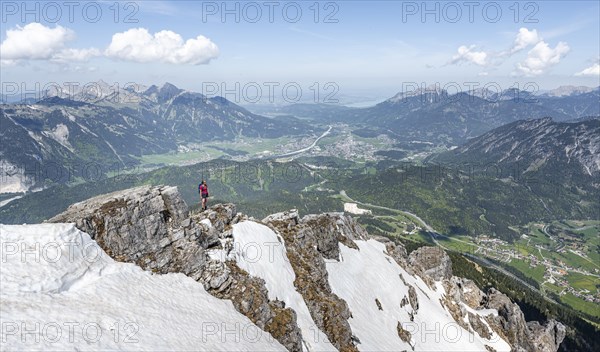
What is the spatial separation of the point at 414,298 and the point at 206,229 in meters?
51.6

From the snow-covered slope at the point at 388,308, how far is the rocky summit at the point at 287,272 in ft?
0.86

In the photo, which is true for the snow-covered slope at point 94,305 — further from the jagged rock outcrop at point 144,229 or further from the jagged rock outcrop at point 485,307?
the jagged rock outcrop at point 485,307

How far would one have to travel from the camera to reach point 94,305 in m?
31.0

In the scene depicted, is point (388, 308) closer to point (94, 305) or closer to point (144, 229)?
point (144, 229)

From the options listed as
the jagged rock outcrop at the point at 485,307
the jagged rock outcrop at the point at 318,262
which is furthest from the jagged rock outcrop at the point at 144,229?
the jagged rock outcrop at the point at 485,307

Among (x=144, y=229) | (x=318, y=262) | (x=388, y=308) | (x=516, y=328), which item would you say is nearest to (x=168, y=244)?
(x=144, y=229)

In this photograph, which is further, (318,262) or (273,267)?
(318,262)

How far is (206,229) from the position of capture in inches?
1971

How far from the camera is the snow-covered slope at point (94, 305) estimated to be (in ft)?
86.8

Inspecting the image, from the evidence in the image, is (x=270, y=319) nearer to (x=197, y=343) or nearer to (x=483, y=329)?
(x=197, y=343)

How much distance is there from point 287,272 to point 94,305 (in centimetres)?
2792

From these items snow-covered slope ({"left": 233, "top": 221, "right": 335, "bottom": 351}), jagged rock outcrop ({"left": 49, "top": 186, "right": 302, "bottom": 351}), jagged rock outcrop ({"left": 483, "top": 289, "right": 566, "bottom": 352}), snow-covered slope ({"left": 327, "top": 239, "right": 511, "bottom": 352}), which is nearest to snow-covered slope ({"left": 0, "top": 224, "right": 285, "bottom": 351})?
jagged rock outcrop ({"left": 49, "top": 186, "right": 302, "bottom": 351})

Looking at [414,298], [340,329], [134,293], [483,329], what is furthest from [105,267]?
[483,329]

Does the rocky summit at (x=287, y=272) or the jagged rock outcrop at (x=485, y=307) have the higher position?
the rocky summit at (x=287, y=272)
